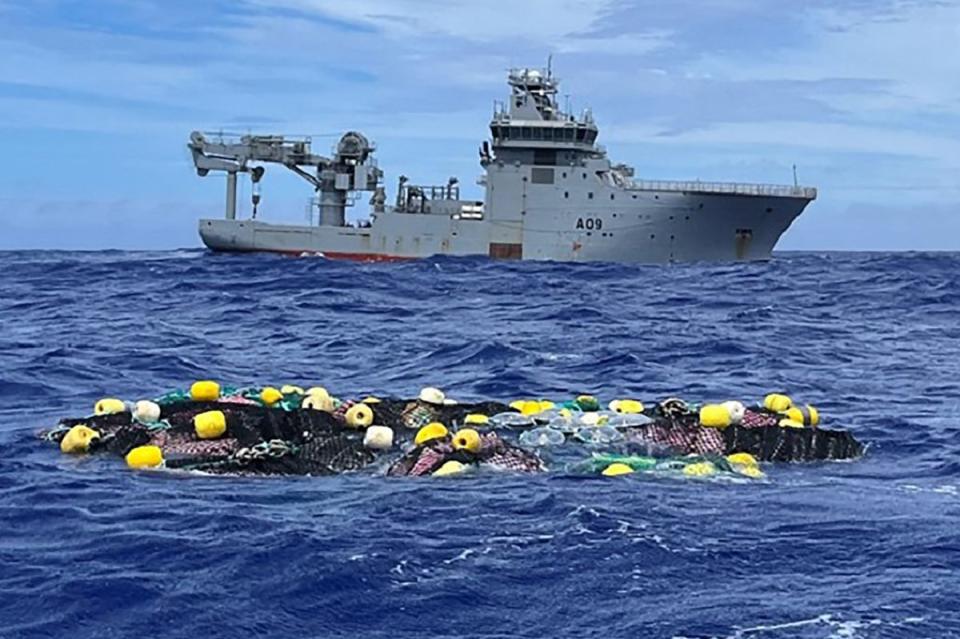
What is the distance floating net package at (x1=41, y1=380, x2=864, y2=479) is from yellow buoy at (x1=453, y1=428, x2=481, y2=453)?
0.02m

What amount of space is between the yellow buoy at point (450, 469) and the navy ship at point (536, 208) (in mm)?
54983

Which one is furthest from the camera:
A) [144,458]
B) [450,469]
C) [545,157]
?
[545,157]

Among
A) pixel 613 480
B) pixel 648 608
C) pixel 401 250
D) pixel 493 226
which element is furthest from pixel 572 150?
pixel 648 608

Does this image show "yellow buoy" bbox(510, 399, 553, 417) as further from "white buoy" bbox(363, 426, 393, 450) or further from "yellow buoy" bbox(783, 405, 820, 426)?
"yellow buoy" bbox(783, 405, 820, 426)

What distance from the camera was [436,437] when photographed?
60.4 ft

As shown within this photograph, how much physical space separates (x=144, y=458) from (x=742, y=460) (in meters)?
8.02

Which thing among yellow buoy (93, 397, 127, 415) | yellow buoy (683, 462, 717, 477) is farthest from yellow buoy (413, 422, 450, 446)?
yellow buoy (93, 397, 127, 415)

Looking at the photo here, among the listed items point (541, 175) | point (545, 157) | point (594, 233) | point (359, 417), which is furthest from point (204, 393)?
point (545, 157)

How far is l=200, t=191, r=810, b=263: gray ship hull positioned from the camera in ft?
234

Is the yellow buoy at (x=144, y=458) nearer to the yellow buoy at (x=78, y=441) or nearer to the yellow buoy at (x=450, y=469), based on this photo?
the yellow buoy at (x=78, y=441)

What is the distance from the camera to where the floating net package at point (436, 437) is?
17453 millimetres

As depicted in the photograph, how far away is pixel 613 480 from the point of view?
1659cm

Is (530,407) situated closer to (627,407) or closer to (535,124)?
(627,407)

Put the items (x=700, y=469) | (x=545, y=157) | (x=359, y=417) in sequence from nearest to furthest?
(x=700, y=469), (x=359, y=417), (x=545, y=157)
